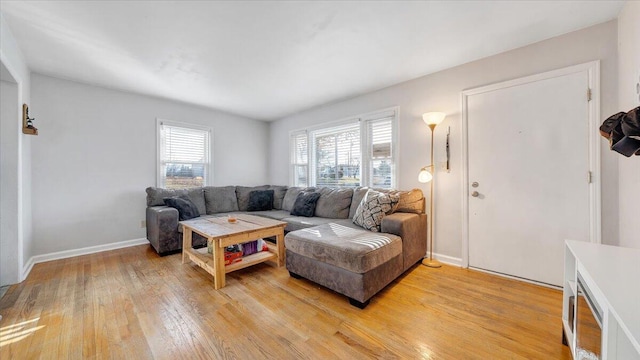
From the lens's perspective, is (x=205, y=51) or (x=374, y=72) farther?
(x=374, y=72)

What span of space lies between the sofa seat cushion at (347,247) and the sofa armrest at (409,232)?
0.11m

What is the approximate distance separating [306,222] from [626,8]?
343 cm

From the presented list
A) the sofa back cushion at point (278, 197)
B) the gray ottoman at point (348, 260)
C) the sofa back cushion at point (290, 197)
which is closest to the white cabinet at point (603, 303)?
the gray ottoman at point (348, 260)

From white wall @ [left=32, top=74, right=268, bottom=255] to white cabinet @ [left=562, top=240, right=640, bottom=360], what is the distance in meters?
4.83

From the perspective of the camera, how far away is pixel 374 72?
2.95 m

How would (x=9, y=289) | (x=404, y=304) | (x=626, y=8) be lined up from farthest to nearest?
(x=9, y=289), (x=404, y=304), (x=626, y=8)

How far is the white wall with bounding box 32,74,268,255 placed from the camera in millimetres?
3020

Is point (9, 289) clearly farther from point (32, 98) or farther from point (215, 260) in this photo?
point (32, 98)

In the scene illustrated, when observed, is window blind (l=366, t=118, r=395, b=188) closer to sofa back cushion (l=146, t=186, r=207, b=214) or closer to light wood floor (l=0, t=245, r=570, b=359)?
light wood floor (l=0, t=245, r=570, b=359)

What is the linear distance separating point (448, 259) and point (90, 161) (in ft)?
16.3

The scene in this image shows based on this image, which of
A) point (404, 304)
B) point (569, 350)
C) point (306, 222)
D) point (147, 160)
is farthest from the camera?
point (147, 160)

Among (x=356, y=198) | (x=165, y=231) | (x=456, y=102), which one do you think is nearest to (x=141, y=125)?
(x=165, y=231)

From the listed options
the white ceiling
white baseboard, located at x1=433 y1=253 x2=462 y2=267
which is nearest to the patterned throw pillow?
white baseboard, located at x1=433 y1=253 x2=462 y2=267

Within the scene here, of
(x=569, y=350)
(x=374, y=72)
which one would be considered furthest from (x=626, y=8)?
(x=569, y=350)
